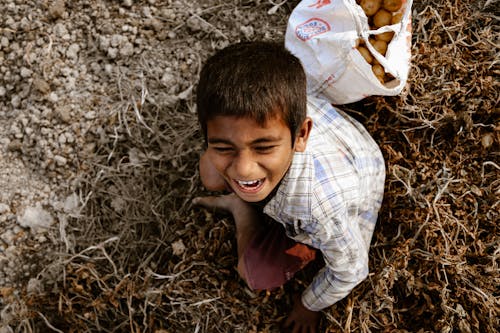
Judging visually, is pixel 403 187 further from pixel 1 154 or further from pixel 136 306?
pixel 1 154

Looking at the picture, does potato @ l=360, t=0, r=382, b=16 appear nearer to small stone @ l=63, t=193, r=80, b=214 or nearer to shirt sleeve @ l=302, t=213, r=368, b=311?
shirt sleeve @ l=302, t=213, r=368, b=311

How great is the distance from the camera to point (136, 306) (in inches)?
79.5

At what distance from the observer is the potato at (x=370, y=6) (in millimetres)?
1944

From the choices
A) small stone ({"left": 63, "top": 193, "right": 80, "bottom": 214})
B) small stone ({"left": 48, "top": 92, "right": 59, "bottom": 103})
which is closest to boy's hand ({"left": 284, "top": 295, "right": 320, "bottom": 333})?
small stone ({"left": 63, "top": 193, "right": 80, "bottom": 214})

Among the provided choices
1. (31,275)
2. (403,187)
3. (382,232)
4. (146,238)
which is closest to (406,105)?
(403,187)

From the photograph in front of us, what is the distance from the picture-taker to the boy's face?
Answer: 1.30 metres

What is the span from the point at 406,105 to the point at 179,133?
1027mm

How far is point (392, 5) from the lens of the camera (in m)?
1.92

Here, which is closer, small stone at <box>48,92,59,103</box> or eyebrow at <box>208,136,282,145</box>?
eyebrow at <box>208,136,282,145</box>

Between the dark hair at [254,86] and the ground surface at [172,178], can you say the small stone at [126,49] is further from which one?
the dark hair at [254,86]

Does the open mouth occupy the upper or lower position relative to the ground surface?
upper

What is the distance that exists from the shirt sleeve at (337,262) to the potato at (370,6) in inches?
35.5

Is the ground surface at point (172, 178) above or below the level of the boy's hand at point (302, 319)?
above

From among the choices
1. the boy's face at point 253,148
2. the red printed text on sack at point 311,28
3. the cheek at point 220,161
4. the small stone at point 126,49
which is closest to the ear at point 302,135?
the boy's face at point 253,148
